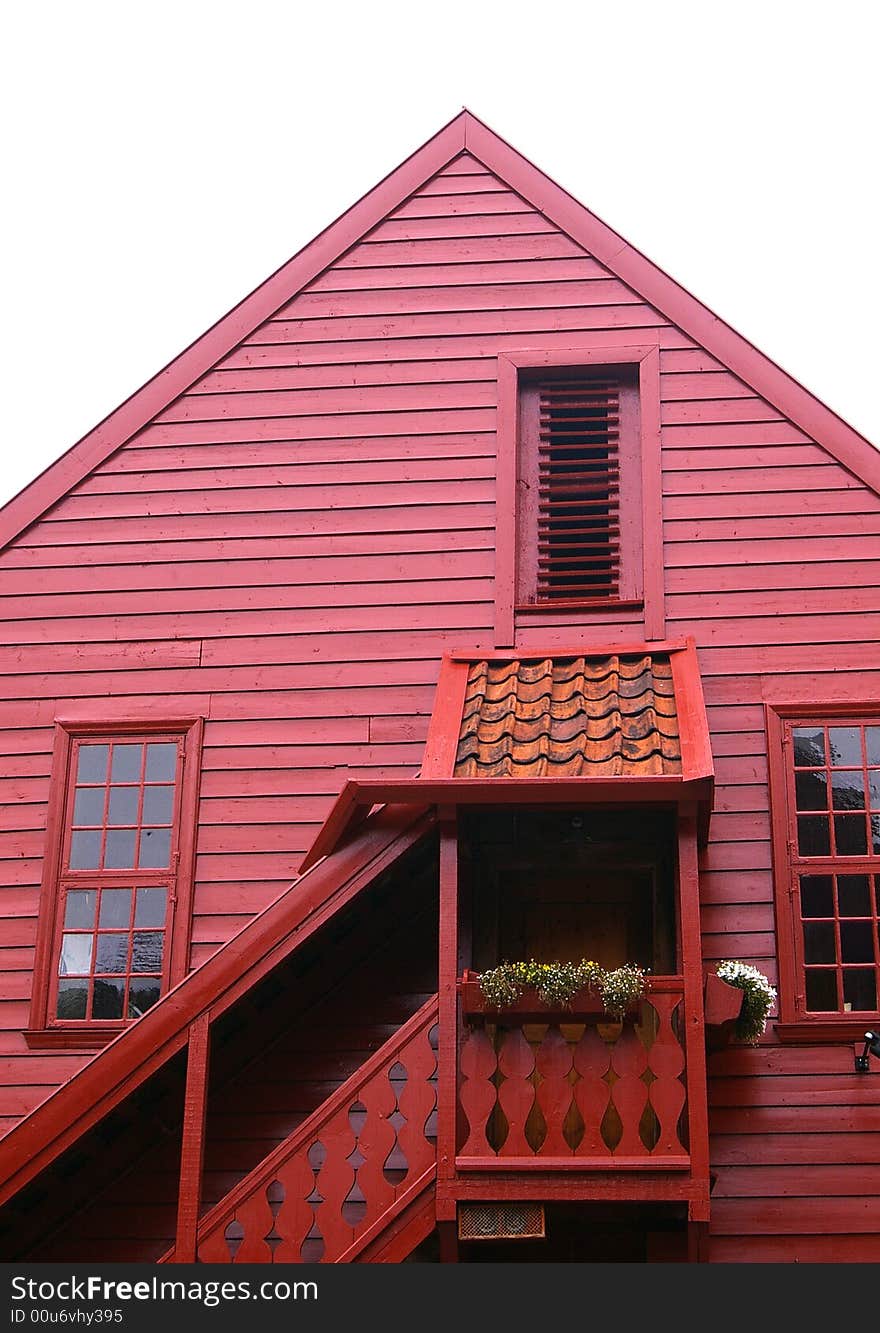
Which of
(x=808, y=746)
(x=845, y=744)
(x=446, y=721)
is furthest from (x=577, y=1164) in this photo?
(x=845, y=744)

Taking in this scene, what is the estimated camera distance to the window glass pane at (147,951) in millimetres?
12156

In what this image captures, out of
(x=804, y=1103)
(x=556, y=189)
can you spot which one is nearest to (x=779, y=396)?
(x=556, y=189)

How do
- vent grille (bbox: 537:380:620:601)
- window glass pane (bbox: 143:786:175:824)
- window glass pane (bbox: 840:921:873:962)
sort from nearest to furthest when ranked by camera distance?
1. window glass pane (bbox: 840:921:873:962)
2. window glass pane (bbox: 143:786:175:824)
3. vent grille (bbox: 537:380:620:601)

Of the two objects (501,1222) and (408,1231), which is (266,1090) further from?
(501,1222)

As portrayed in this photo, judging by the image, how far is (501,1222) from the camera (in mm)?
9648

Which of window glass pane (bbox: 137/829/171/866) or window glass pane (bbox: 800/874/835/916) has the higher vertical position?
window glass pane (bbox: 137/829/171/866)

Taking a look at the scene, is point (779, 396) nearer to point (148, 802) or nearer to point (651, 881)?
point (651, 881)

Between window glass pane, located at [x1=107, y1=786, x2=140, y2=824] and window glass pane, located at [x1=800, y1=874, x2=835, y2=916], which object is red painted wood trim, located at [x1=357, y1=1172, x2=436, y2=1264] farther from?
window glass pane, located at [x1=107, y1=786, x2=140, y2=824]

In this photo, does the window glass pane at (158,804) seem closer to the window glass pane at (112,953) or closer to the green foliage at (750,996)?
the window glass pane at (112,953)

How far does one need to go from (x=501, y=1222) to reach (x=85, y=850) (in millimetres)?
4483

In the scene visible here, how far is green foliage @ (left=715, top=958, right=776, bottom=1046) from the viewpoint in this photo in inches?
425

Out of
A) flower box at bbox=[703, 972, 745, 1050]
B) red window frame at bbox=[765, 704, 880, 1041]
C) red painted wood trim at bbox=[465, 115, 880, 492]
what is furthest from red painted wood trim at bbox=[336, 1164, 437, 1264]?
red painted wood trim at bbox=[465, 115, 880, 492]

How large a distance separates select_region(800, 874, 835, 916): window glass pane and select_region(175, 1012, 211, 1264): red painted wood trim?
4.22 meters

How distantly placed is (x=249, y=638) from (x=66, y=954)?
2.70 meters
